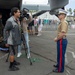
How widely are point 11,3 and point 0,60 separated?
366cm

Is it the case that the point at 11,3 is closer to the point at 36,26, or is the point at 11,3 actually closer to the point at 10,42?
the point at 10,42

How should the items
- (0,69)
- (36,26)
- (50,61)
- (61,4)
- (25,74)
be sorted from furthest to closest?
(36,26)
(61,4)
(50,61)
(0,69)
(25,74)

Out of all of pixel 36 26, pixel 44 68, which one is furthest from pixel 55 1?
pixel 36 26

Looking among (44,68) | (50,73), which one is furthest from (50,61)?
(50,73)

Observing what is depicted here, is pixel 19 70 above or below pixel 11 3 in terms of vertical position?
below

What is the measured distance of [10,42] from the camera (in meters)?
6.29

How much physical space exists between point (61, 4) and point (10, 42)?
4740mm

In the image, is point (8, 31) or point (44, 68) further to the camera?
point (44, 68)

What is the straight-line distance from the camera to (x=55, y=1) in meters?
10.5

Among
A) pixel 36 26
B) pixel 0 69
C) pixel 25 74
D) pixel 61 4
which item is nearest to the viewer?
pixel 25 74

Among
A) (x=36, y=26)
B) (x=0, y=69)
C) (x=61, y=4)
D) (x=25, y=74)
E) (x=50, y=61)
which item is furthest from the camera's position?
(x=36, y=26)

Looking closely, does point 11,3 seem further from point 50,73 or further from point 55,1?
point 50,73

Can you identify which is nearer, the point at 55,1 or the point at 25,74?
the point at 25,74

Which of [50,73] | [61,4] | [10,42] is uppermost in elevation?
[61,4]
